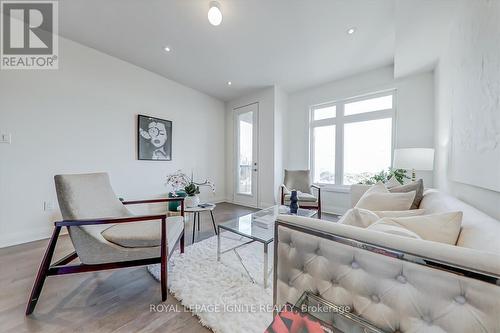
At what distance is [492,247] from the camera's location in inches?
24.4

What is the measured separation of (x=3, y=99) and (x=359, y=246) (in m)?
3.69

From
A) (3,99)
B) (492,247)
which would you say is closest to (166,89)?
(3,99)

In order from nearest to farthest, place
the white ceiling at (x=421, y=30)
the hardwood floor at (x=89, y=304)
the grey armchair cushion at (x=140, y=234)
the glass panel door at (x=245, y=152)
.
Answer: the hardwood floor at (x=89, y=304) → the grey armchair cushion at (x=140, y=234) → the white ceiling at (x=421, y=30) → the glass panel door at (x=245, y=152)

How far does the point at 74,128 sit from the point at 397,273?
366 centimetres

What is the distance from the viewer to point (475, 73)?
1251 millimetres

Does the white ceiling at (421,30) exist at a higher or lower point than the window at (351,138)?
higher

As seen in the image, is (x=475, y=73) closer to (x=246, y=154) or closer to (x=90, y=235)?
(x=90, y=235)

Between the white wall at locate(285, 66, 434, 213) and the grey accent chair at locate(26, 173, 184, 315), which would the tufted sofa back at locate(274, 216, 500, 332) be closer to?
the grey accent chair at locate(26, 173, 184, 315)

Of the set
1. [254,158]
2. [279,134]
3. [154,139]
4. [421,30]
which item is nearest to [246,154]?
[254,158]

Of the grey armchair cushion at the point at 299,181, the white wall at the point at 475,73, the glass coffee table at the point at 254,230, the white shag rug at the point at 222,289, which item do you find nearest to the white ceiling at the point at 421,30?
the white wall at the point at 475,73

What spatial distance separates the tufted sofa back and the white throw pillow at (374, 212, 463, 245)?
258 mm

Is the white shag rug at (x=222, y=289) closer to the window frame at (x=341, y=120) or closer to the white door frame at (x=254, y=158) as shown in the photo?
the white door frame at (x=254, y=158)

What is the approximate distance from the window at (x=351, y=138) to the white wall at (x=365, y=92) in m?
0.15

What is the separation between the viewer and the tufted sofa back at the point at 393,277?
0.53 metres
